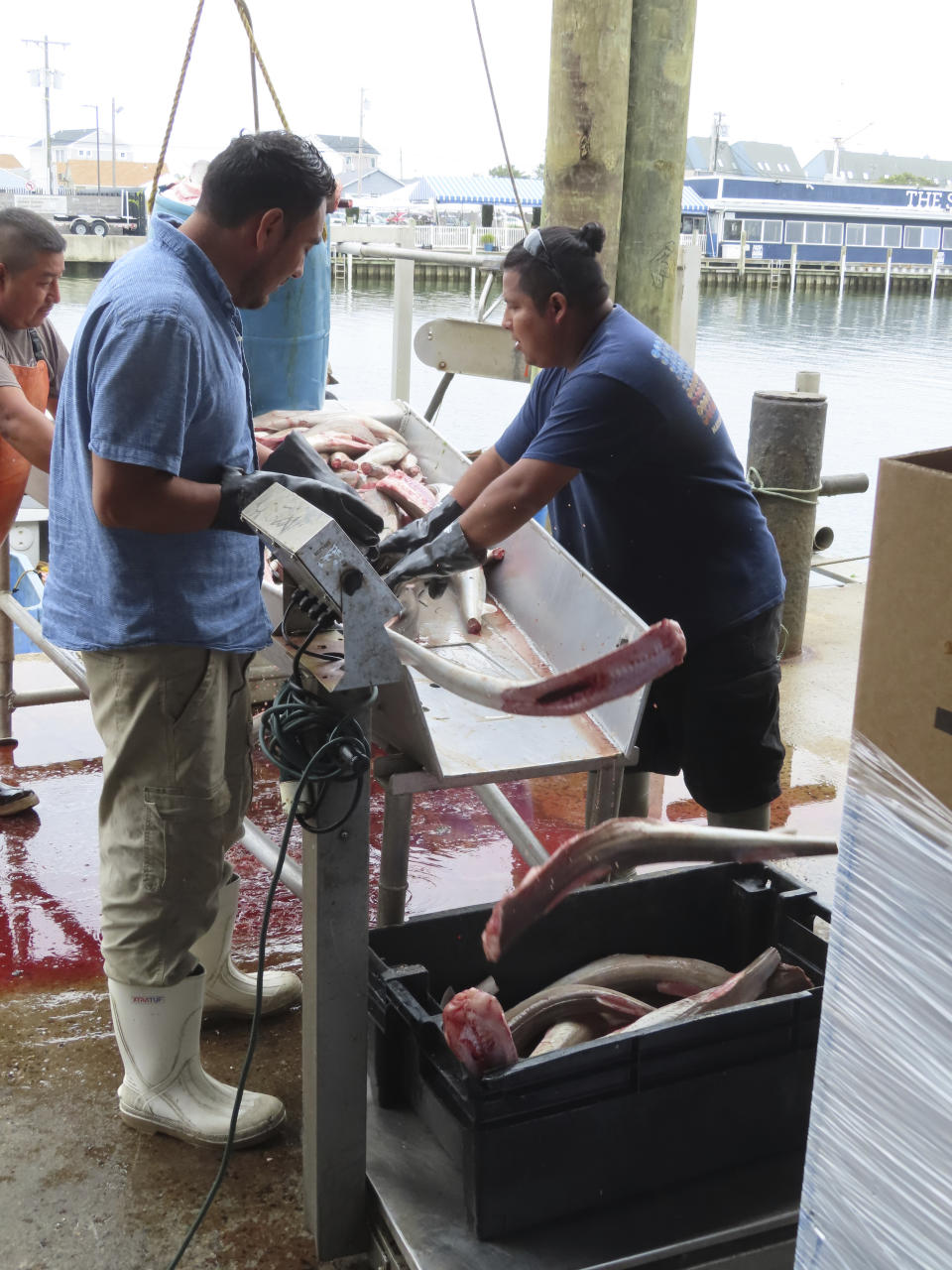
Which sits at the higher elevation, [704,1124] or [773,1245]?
[704,1124]

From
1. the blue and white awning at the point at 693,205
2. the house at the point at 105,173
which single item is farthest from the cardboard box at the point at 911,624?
the house at the point at 105,173

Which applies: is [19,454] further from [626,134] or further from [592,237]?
[626,134]

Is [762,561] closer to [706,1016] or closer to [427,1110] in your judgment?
[706,1016]

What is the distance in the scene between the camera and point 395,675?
204 cm

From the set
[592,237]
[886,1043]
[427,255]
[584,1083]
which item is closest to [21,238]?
[592,237]

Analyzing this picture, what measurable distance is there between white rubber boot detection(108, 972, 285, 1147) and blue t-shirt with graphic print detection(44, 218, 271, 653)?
787 millimetres

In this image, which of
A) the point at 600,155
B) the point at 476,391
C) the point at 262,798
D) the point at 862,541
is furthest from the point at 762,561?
the point at 476,391

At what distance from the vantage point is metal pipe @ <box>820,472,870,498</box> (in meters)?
6.45

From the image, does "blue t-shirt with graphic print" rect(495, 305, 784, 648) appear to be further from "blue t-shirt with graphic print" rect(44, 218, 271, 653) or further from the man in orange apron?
the man in orange apron

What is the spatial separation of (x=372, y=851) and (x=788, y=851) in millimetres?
2668

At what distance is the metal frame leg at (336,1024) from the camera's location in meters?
2.16

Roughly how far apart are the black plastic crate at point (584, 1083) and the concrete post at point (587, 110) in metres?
3.11

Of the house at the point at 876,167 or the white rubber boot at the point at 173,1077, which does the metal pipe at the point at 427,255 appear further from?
the house at the point at 876,167

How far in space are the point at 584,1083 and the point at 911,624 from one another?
4.15 feet
